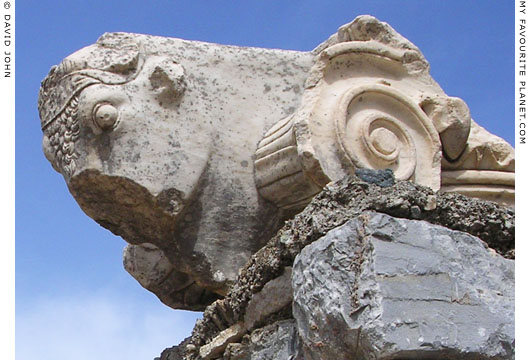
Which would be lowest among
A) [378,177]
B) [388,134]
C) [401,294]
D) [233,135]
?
[401,294]

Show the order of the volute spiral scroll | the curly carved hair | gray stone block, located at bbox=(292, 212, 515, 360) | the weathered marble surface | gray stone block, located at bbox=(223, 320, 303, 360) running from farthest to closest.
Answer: the curly carved hair, the weathered marble surface, the volute spiral scroll, gray stone block, located at bbox=(223, 320, 303, 360), gray stone block, located at bbox=(292, 212, 515, 360)

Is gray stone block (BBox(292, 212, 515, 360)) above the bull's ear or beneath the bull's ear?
beneath

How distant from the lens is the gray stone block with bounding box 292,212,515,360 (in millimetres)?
2195

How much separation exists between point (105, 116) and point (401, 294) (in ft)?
5.89

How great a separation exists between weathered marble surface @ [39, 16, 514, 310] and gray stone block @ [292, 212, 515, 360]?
43.9 inches

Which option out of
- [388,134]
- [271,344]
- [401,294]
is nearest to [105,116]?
[388,134]

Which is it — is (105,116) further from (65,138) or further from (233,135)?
(233,135)

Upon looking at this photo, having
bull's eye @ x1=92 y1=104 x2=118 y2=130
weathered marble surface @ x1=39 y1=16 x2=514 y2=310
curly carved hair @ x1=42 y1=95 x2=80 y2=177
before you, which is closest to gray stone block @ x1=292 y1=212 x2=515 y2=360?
weathered marble surface @ x1=39 y1=16 x2=514 y2=310

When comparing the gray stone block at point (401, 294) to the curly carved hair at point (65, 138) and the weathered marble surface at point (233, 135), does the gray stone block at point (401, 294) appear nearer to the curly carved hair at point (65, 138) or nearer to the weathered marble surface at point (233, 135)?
the weathered marble surface at point (233, 135)

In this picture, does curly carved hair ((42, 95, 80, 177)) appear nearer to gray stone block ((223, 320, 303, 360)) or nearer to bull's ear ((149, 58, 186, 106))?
bull's ear ((149, 58, 186, 106))

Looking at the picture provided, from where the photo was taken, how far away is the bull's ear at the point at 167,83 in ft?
12.6

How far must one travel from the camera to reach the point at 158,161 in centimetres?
374

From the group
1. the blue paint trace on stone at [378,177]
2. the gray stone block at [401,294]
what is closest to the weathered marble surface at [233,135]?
the blue paint trace on stone at [378,177]

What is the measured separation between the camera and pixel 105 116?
3705 mm
